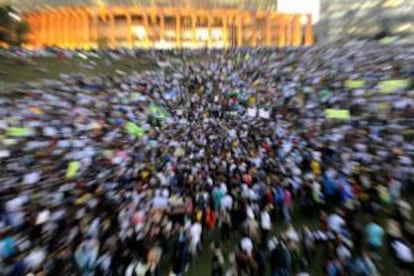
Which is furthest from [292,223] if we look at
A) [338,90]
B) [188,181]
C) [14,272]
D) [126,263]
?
[338,90]

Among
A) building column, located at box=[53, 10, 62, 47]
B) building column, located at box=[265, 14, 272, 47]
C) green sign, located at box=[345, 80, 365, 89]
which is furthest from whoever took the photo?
building column, located at box=[265, 14, 272, 47]

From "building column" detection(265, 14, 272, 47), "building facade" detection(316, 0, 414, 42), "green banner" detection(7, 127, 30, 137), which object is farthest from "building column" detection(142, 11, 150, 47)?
"green banner" detection(7, 127, 30, 137)

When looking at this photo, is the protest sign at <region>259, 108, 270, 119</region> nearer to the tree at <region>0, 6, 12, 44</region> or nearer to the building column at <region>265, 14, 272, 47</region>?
the building column at <region>265, 14, 272, 47</region>

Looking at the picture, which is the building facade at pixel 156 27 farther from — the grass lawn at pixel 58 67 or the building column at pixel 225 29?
the grass lawn at pixel 58 67

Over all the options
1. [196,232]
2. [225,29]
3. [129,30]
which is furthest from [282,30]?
[196,232]

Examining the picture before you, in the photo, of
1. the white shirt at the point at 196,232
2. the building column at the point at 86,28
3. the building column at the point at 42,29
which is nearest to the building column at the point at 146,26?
the building column at the point at 86,28

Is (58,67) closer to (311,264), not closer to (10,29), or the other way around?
(10,29)
